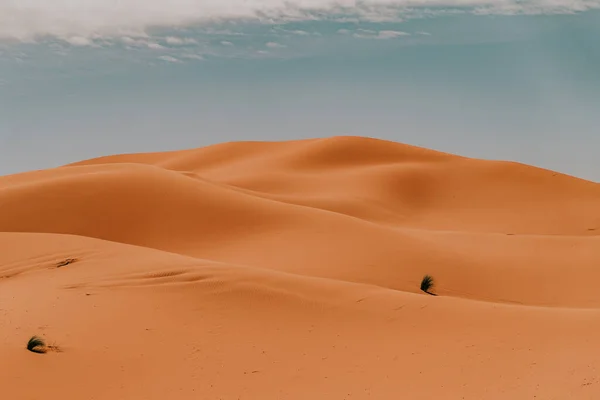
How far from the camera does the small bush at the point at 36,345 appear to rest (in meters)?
7.54

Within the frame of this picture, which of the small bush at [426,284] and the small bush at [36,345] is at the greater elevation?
the small bush at [426,284]

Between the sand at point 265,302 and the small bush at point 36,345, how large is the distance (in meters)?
0.07

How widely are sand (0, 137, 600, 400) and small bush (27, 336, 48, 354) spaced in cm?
7

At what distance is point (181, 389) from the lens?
23.4 feet

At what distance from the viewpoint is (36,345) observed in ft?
24.9

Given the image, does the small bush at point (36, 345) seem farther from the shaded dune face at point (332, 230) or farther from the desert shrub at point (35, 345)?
the shaded dune face at point (332, 230)

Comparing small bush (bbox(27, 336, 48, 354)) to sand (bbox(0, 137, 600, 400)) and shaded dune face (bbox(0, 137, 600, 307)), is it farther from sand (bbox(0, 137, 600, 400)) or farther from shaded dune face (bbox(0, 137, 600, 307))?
shaded dune face (bbox(0, 137, 600, 307))

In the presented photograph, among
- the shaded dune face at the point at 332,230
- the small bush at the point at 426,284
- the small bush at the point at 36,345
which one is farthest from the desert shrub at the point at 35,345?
the small bush at the point at 426,284

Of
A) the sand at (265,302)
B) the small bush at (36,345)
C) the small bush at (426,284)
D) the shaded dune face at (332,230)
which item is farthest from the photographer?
the shaded dune face at (332,230)

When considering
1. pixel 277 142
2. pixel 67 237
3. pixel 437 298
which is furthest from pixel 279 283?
pixel 277 142

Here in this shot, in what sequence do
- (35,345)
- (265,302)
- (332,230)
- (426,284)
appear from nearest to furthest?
(35,345)
(265,302)
(426,284)
(332,230)

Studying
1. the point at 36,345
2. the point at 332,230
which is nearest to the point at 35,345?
the point at 36,345

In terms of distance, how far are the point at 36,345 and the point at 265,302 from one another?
121 inches

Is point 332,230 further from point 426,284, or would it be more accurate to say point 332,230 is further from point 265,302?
point 265,302
